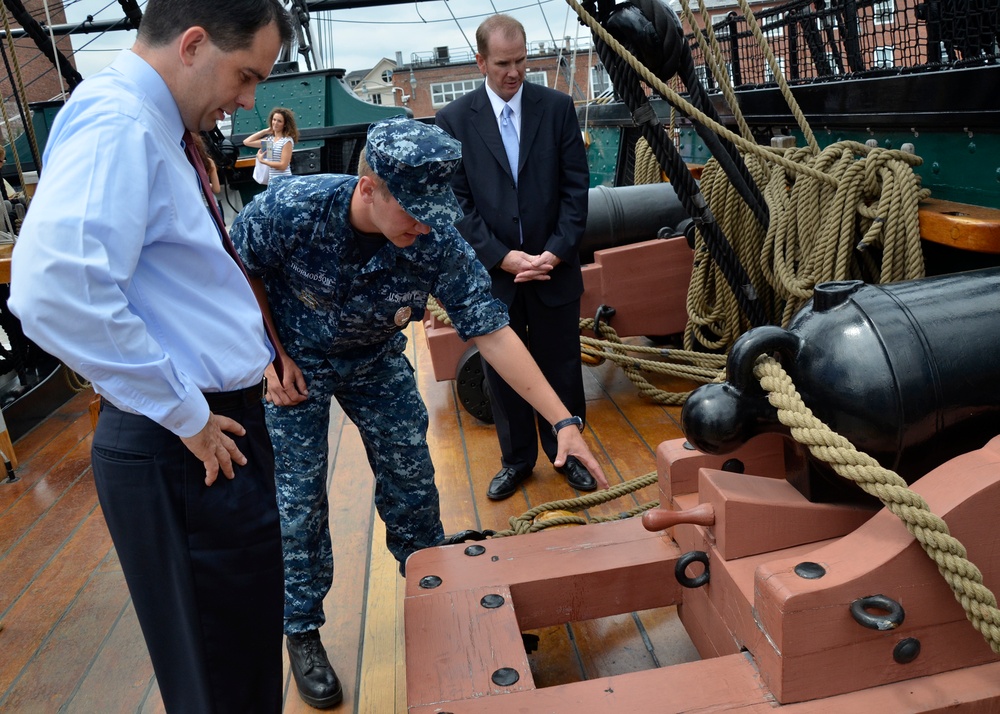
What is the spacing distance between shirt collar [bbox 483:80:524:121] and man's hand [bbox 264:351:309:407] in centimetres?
131

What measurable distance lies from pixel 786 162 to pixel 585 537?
1292mm

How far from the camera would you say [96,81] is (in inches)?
44.8

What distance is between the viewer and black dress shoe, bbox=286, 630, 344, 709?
6.15 feet

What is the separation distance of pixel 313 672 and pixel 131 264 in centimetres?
114

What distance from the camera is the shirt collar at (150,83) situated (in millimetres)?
1153

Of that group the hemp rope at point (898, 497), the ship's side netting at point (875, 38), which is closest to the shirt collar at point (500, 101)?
the ship's side netting at point (875, 38)

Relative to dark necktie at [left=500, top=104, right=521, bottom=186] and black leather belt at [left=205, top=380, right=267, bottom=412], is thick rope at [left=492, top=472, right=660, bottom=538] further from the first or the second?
dark necktie at [left=500, top=104, right=521, bottom=186]

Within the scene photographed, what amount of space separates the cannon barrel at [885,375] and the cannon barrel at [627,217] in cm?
238

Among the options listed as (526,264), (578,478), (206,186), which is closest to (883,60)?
(526,264)

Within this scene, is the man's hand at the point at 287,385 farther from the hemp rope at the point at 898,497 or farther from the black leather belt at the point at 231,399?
the hemp rope at the point at 898,497

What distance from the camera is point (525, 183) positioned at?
9.14 feet

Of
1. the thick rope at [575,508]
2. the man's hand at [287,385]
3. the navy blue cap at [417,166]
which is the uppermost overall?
the navy blue cap at [417,166]

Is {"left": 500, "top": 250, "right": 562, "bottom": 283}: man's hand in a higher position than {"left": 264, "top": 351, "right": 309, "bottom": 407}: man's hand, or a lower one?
lower

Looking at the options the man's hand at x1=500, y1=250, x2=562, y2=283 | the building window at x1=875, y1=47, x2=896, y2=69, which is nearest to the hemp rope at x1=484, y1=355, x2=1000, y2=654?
the man's hand at x1=500, y1=250, x2=562, y2=283
